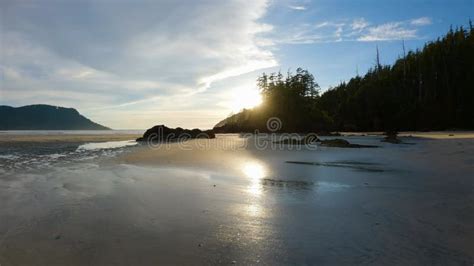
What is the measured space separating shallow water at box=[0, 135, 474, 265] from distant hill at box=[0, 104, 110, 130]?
332 ft

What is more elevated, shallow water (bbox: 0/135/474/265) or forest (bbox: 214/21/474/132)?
forest (bbox: 214/21/474/132)

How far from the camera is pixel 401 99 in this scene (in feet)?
167

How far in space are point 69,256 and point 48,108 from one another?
12604cm

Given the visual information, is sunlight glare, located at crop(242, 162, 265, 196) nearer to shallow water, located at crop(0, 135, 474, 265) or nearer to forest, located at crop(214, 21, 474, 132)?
shallow water, located at crop(0, 135, 474, 265)

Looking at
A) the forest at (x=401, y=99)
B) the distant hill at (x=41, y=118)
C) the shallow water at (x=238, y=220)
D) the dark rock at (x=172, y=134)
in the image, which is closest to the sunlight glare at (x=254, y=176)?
the shallow water at (x=238, y=220)

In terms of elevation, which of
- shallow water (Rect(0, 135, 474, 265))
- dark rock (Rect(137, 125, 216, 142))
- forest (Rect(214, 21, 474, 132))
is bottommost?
shallow water (Rect(0, 135, 474, 265))

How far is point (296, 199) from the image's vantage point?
5.34 meters

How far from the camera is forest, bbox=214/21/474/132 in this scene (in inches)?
1827

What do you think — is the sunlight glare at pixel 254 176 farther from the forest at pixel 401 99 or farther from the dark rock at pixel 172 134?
the forest at pixel 401 99

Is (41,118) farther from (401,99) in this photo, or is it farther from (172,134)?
(401,99)

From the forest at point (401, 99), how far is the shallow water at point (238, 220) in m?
41.4

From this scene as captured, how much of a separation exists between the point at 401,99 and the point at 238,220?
5405cm

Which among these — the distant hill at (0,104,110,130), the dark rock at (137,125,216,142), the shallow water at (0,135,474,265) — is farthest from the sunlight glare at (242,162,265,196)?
the distant hill at (0,104,110,130)

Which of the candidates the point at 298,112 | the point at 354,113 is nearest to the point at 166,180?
the point at 298,112
